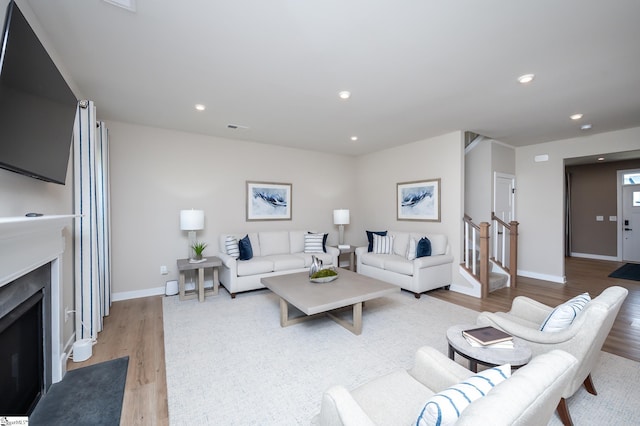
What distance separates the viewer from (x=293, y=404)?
190 cm

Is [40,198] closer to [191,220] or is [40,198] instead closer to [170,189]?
[191,220]

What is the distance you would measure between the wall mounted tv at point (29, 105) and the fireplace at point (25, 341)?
0.65 meters

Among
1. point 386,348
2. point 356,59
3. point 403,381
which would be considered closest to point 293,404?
point 403,381

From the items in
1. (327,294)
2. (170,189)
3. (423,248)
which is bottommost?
(327,294)

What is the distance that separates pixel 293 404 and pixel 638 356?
10.2ft

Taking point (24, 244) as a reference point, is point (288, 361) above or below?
below

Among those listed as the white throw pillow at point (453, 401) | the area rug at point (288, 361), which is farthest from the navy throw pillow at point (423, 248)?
the white throw pillow at point (453, 401)

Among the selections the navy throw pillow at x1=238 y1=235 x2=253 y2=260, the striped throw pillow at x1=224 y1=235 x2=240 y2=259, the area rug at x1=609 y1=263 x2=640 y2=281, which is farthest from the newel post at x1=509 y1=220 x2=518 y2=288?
the striped throw pillow at x1=224 y1=235 x2=240 y2=259

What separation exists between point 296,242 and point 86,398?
3.63 m

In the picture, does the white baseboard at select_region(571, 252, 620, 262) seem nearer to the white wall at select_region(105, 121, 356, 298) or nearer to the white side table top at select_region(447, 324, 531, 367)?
the white wall at select_region(105, 121, 356, 298)

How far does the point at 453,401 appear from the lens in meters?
0.88

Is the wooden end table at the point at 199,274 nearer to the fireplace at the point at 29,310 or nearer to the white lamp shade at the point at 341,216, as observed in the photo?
the fireplace at the point at 29,310

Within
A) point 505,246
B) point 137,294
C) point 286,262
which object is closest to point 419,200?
point 505,246

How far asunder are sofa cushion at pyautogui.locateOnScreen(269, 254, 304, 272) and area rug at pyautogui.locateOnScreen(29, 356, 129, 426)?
2370 millimetres
